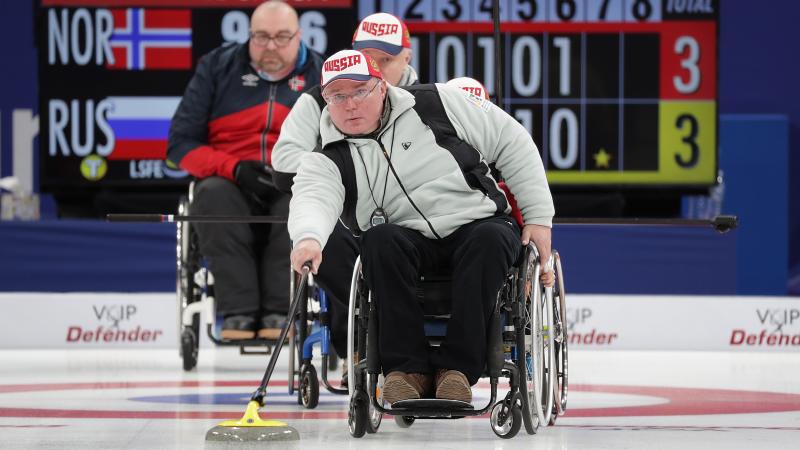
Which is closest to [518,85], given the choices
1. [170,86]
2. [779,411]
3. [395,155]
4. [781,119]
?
[170,86]

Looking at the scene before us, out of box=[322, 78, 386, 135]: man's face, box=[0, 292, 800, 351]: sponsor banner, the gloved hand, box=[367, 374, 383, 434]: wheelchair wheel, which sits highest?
box=[322, 78, 386, 135]: man's face

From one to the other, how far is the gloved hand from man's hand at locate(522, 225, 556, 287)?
1961 millimetres

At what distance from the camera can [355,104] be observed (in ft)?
11.7

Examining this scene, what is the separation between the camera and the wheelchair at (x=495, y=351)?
133 inches

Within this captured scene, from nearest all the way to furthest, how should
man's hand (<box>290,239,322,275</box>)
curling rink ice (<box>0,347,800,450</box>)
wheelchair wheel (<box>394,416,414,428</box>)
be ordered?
man's hand (<box>290,239,322,275</box>)
curling rink ice (<box>0,347,800,450</box>)
wheelchair wheel (<box>394,416,414,428</box>)

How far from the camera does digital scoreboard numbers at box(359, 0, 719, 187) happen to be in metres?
7.52

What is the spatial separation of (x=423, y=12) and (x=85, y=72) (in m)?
1.75

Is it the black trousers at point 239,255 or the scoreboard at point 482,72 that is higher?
the scoreboard at point 482,72

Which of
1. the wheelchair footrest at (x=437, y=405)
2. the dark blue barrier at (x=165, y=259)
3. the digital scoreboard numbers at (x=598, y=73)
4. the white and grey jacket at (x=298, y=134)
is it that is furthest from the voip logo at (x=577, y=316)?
the wheelchair footrest at (x=437, y=405)

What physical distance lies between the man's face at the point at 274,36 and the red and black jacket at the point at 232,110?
0.08 m

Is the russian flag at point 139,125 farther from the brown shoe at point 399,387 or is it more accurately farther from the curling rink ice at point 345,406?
the brown shoe at point 399,387

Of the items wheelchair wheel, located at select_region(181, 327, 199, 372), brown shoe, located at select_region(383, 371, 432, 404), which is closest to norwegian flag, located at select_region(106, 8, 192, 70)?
wheelchair wheel, located at select_region(181, 327, 199, 372)

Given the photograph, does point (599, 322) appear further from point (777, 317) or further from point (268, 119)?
point (268, 119)

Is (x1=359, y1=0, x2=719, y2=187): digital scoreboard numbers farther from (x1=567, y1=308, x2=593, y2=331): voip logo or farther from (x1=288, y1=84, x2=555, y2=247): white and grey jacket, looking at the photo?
(x1=288, y1=84, x2=555, y2=247): white and grey jacket
